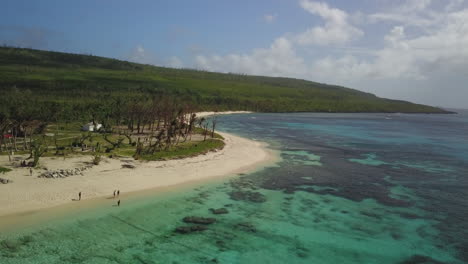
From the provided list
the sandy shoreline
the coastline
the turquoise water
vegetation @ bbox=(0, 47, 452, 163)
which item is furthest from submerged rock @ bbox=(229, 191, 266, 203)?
vegetation @ bbox=(0, 47, 452, 163)

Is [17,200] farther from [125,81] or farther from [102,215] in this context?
[125,81]

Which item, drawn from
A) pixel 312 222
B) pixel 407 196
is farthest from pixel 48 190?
pixel 407 196

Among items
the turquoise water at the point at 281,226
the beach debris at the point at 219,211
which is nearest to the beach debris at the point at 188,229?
the turquoise water at the point at 281,226

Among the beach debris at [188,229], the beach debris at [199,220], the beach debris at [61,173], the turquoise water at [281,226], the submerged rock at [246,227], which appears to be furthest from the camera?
the beach debris at [61,173]

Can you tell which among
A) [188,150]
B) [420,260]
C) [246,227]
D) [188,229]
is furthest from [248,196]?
[188,150]

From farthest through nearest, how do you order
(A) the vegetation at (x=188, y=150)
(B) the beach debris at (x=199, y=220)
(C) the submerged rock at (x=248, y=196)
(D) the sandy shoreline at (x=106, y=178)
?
(A) the vegetation at (x=188, y=150), (C) the submerged rock at (x=248, y=196), (D) the sandy shoreline at (x=106, y=178), (B) the beach debris at (x=199, y=220)

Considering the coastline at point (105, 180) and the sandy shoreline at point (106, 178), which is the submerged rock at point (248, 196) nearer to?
the coastline at point (105, 180)

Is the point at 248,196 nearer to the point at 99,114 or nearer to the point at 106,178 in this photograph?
the point at 106,178
